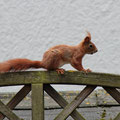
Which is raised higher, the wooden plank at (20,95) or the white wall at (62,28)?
the white wall at (62,28)

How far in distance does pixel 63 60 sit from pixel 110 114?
3.47 feet

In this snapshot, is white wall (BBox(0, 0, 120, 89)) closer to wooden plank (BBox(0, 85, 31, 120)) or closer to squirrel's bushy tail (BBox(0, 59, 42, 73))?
squirrel's bushy tail (BBox(0, 59, 42, 73))

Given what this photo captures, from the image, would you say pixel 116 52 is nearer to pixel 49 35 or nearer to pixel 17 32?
pixel 49 35

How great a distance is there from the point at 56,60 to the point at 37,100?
0.39m

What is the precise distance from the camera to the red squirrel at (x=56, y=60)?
7.00ft

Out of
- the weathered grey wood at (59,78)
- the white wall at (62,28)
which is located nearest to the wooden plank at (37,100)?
the weathered grey wood at (59,78)

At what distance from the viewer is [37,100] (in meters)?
2.05

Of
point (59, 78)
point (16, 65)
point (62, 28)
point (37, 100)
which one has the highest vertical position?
point (62, 28)

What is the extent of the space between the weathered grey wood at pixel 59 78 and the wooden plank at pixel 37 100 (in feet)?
0.13

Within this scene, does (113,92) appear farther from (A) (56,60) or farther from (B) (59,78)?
(A) (56,60)

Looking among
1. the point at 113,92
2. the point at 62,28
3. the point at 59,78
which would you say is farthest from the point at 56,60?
the point at 62,28

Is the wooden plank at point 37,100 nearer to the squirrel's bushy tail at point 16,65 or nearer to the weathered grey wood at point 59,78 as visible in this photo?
the weathered grey wood at point 59,78

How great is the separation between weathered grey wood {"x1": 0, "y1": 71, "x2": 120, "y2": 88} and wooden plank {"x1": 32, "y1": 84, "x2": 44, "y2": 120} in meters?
0.04

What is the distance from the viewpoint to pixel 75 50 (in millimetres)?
2604
